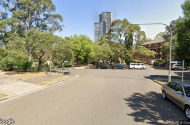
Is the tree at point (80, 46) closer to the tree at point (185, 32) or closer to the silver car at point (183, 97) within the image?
the tree at point (185, 32)

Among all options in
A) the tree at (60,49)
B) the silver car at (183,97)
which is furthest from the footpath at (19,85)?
the silver car at (183,97)

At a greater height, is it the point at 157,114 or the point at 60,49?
the point at 60,49

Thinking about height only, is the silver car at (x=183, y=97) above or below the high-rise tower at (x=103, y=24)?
below

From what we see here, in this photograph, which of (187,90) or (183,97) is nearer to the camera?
(183,97)

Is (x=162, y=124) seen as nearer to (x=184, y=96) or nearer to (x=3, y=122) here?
(x=184, y=96)

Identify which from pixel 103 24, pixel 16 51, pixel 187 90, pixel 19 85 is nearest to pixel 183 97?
pixel 187 90

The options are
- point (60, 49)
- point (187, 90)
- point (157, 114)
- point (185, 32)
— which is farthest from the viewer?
point (60, 49)

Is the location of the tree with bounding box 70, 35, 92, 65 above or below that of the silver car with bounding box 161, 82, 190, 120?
above

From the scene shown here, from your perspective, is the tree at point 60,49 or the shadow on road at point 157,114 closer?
the shadow on road at point 157,114

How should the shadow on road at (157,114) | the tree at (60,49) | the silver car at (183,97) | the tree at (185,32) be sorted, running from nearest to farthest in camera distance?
the shadow on road at (157,114)
the silver car at (183,97)
the tree at (185,32)
the tree at (60,49)

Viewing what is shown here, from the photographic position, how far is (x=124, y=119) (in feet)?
15.9

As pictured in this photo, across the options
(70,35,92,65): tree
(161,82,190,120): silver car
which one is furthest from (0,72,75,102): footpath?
(70,35,92,65): tree

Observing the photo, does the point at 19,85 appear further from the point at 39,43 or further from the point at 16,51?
the point at 39,43

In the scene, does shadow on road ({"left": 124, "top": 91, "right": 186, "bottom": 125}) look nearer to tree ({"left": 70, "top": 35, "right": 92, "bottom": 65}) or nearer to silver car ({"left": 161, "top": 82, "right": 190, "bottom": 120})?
silver car ({"left": 161, "top": 82, "right": 190, "bottom": 120})
